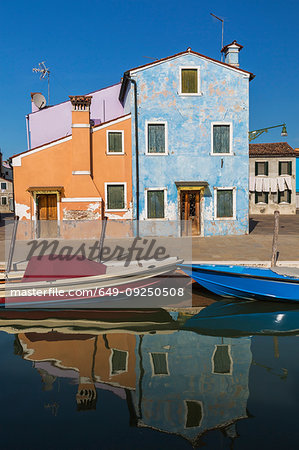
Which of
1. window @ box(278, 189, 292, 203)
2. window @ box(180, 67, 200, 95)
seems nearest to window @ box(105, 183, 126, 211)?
window @ box(180, 67, 200, 95)

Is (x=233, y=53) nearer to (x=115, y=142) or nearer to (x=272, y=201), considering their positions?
(x=115, y=142)

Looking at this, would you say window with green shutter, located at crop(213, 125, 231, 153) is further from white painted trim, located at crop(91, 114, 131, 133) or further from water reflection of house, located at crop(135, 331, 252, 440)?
water reflection of house, located at crop(135, 331, 252, 440)

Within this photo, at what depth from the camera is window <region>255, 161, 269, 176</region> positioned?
34875 mm

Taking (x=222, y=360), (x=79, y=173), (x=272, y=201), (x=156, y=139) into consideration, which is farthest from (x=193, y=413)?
(x=272, y=201)

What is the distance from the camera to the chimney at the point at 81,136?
18.2 m

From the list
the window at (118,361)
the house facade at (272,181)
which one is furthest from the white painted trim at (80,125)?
the house facade at (272,181)

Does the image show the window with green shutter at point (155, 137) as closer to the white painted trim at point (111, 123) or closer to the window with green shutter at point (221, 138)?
the white painted trim at point (111, 123)

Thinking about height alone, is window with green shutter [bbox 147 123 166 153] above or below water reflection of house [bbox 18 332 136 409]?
above

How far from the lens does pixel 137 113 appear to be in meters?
18.4

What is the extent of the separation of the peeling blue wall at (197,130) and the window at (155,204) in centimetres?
30

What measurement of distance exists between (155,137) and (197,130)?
7.04 ft

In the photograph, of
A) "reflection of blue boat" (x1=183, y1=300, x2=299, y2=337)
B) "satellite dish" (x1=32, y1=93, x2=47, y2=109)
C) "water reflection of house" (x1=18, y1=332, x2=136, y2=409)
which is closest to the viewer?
"water reflection of house" (x1=18, y1=332, x2=136, y2=409)

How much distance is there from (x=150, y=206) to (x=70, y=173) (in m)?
4.32

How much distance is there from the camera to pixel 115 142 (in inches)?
738
